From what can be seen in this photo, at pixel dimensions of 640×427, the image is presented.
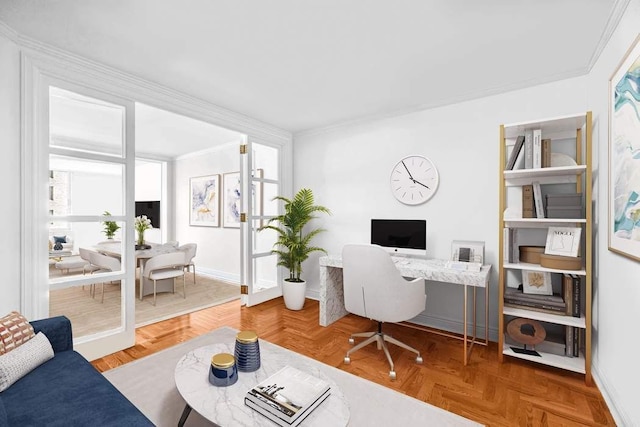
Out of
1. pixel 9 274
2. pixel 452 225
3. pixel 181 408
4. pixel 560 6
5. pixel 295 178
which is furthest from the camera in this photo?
pixel 295 178

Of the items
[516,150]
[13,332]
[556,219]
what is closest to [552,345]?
[556,219]

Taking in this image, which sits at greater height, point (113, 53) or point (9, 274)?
point (113, 53)

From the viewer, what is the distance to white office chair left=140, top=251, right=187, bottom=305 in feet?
12.6

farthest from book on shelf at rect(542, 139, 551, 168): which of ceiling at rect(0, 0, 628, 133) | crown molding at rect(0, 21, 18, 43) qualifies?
crown molding at rect(0, 21, 18, 43)

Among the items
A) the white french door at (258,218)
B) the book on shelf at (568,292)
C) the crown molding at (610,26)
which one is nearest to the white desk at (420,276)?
the book on shelf at (568,292)

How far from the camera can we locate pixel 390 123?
11.3 ft

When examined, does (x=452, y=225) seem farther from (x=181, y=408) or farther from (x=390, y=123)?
(x=181, y=408)

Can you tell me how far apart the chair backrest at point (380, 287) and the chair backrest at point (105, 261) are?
2.05 metres

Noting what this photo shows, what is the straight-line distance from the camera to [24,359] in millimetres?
1474

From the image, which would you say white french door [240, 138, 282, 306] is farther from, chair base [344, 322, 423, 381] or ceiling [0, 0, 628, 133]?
chair base [344, 322, 423, 381]

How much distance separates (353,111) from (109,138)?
8.17ft

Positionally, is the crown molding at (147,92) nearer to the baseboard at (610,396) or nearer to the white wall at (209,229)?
the white wall at (209,229)

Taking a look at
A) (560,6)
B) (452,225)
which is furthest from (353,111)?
(560,6)

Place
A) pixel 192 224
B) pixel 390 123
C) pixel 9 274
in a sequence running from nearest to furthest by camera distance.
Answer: pixel 9 274
pixel 390 123
pixel 192 224
